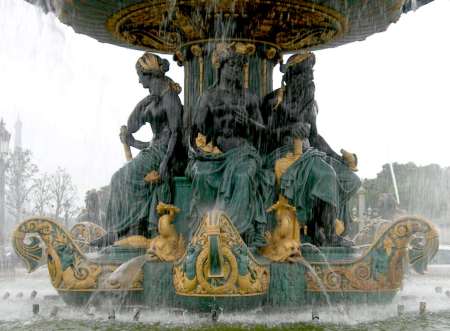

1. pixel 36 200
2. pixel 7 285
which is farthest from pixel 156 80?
pixel 36 200

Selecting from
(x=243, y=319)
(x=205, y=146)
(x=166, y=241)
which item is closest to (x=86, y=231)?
(x=166, y=241)

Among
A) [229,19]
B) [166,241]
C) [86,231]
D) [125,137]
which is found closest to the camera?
[166,241]

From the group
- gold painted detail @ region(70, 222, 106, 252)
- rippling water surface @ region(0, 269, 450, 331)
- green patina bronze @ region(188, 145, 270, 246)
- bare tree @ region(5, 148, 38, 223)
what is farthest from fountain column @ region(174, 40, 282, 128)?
bare tree @ region(5, 148, 38, 223)

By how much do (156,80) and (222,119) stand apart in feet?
4.20

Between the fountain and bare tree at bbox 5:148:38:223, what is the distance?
2190 centimetres

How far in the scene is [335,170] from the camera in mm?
9227

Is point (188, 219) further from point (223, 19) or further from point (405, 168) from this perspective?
point (405, 168)

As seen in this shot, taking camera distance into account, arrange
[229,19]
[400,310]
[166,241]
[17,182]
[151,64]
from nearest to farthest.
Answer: [400,310]
[166,241]
[229,19]
[151,64]
[17,182]

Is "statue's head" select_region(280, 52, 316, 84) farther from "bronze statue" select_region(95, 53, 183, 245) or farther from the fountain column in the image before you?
"bronze statue" select_region(95, 53, 183, 245)

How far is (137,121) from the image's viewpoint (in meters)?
9.70

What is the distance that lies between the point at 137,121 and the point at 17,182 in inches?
883

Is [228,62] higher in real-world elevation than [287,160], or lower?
higher

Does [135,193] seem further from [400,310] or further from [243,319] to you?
[400,310]

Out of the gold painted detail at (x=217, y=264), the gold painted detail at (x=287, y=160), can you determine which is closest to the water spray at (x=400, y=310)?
the gold painted detail at (x=217, y=264)
